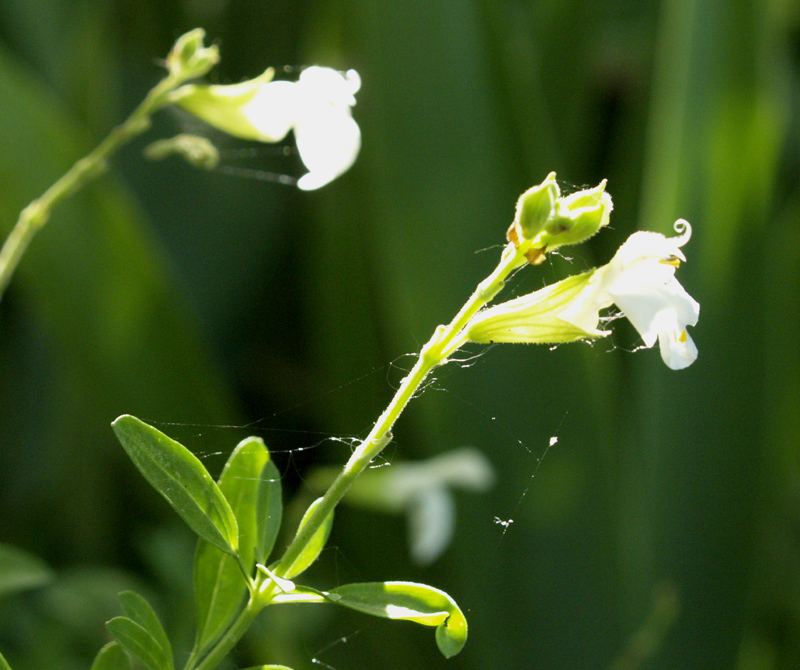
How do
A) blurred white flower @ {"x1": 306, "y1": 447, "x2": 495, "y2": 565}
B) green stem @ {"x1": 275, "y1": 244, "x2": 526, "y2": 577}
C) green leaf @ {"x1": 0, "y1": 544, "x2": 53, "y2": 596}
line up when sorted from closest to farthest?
green stem @ {"x1": 275, "y1": 244, "x2": 526, "y2": 577}
green leaf @ {"x1": 0, "y1": 544, "x2": 53, "y2": 596}
blurred white flower @ {"x1": 306, "y1": 447, "x2": 495, "y2": 565}

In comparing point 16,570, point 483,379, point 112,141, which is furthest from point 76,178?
point 483,379

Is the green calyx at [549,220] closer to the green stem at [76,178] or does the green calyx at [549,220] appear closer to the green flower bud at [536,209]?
the green flower bud at [536,209]

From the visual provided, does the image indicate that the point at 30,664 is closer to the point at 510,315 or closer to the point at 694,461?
the point at 510,315

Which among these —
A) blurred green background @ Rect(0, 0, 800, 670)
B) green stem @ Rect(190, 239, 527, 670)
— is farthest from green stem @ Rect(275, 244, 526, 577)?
blurred green background @ Rect(0, 0, 800, 670)

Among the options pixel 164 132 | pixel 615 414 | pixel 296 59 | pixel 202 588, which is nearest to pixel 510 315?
pixel 202 588

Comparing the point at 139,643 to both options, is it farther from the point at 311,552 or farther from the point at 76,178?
the point at 76,178

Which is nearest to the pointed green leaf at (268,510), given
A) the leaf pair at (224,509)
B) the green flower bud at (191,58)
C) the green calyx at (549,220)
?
the leaf pair at (224,509)

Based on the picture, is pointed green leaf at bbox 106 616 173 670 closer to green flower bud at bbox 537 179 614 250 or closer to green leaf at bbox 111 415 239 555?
green leaf at bbox 111 415 239 555
